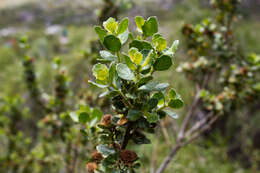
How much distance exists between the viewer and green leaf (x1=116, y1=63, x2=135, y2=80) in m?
0.35

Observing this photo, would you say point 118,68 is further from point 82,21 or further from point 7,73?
point 82,21

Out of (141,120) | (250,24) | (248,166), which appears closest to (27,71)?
(141,120)

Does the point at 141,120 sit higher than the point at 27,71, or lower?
lower

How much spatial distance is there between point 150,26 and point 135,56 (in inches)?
3.0

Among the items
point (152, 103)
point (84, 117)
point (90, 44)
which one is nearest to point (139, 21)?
point (152, 103)

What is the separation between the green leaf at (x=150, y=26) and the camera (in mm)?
381

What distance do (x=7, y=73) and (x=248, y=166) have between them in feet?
12.4

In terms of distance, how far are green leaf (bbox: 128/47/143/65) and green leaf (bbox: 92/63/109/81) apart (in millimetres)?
49

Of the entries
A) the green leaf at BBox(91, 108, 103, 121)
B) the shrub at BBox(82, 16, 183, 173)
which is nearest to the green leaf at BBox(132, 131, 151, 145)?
the shrub at BBox(82, 16, 183, 173)

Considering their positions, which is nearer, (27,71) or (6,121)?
(27,71)

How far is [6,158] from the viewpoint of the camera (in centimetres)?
160

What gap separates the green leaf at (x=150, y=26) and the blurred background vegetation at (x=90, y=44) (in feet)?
0.66

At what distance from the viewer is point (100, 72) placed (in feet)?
1.18

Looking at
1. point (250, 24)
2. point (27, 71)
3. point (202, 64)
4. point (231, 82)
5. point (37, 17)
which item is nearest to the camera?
point (231, 82)
